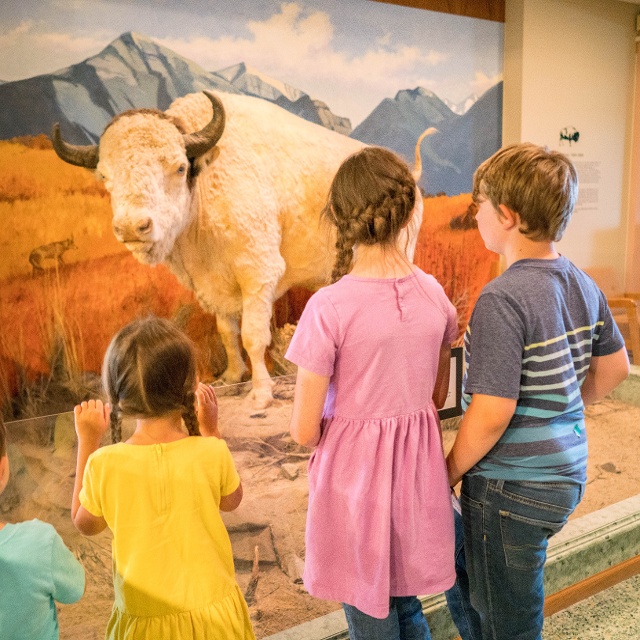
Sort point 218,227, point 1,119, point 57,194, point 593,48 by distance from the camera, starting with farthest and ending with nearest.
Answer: point 593,48 < point 218,227 < point 57,194 < point 1,119

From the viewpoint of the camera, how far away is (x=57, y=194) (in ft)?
10.1

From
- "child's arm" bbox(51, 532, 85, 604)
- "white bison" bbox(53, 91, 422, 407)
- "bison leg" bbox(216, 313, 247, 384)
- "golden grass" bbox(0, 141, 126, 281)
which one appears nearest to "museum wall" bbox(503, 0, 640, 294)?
"white bison" bbox(53, 91, 422, 407)

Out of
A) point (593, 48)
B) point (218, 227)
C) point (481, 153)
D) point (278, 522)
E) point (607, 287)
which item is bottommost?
point (278, 522)

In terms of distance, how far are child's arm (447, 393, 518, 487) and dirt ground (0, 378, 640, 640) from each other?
1.46 m

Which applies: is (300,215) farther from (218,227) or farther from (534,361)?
(534,361)

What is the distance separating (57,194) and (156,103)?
71 cm

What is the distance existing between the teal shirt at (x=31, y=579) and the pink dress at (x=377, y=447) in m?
0.63

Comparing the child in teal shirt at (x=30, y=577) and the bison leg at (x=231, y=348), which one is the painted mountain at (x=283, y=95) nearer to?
the bison leg at (x=231, y=348)

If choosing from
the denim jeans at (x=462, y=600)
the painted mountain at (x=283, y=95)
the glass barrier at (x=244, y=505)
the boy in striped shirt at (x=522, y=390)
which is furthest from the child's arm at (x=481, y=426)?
the painted mountain at (x=283, y=95)

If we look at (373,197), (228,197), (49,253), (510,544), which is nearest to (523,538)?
(510,544)

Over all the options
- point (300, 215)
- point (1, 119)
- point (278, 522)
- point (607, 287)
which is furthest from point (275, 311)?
point (607, 287)

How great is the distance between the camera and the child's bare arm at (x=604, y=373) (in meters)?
1.77

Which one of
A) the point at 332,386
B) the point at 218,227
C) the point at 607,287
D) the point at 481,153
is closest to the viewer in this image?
the point at 332,386

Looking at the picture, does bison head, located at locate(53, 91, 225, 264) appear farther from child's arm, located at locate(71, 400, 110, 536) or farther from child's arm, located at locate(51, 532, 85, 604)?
child's arm, located at locate(51, 532, 85, 604)
